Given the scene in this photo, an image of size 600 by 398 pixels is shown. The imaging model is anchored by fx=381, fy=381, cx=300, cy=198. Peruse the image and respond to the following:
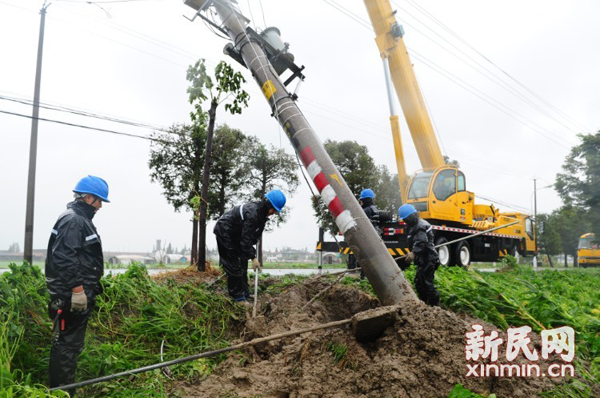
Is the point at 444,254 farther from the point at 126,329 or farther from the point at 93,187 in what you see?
the point at 93,187

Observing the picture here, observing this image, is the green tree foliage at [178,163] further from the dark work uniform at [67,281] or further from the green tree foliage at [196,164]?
the dark work uniform at [67,281]

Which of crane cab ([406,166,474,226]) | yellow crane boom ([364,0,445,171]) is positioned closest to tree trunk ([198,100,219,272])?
yellow crane boom ([364,0,445,171])

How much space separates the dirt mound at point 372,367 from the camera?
310cm

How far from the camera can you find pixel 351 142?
22672 millimetres

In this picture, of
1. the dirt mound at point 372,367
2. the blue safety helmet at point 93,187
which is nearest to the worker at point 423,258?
the dirt mound at point 372,367

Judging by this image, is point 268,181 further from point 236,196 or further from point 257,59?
point 257,59

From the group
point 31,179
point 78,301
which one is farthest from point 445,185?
point 31,179

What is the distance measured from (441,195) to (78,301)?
33.6 ft

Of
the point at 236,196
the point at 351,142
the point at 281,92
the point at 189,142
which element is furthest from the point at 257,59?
the point at 351,142

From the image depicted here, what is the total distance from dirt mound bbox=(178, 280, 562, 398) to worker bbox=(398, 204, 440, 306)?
118 centimetres

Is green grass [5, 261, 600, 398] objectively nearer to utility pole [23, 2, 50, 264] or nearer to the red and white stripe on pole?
the red and white stripe on pole

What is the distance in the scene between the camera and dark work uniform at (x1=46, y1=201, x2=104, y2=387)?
3396 millimetres

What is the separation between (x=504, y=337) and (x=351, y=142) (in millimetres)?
19497

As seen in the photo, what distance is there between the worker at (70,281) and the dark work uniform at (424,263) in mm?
4130
